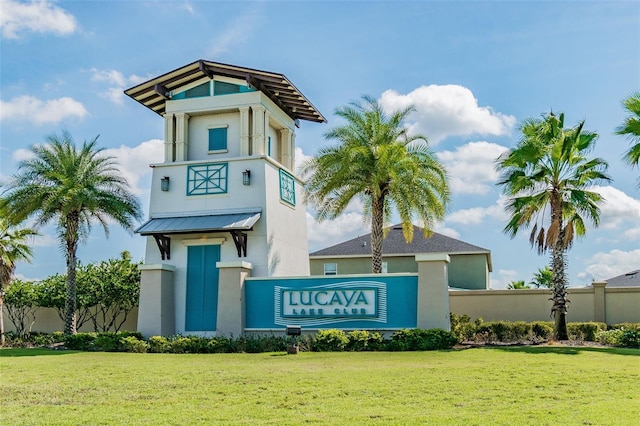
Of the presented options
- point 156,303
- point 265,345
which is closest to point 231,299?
point 265,345

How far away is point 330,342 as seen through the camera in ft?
69.9

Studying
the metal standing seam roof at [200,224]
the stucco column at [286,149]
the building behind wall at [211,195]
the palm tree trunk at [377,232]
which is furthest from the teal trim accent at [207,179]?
the palm tree trunk at [377,232]

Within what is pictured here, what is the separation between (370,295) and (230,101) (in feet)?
32.4

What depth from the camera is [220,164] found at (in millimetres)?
26922

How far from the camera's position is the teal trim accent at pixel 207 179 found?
26.7 meters

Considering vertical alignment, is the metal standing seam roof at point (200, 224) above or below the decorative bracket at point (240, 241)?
above

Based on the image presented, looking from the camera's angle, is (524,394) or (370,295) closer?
(524,394)

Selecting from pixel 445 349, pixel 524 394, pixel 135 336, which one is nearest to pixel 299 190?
pixel 135 336

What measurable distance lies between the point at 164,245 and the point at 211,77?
6.98 metres

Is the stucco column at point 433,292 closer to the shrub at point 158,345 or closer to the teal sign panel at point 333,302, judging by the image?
the teal sign panel at point 333,302

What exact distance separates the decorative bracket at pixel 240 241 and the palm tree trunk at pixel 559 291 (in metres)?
11.2

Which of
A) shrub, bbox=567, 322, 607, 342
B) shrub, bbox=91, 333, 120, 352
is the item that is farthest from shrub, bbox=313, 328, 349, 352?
shrub, bbox=567, 322, 607, 342

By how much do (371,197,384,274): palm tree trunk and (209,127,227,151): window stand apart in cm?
669

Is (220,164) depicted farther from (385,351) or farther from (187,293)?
(385,351)
